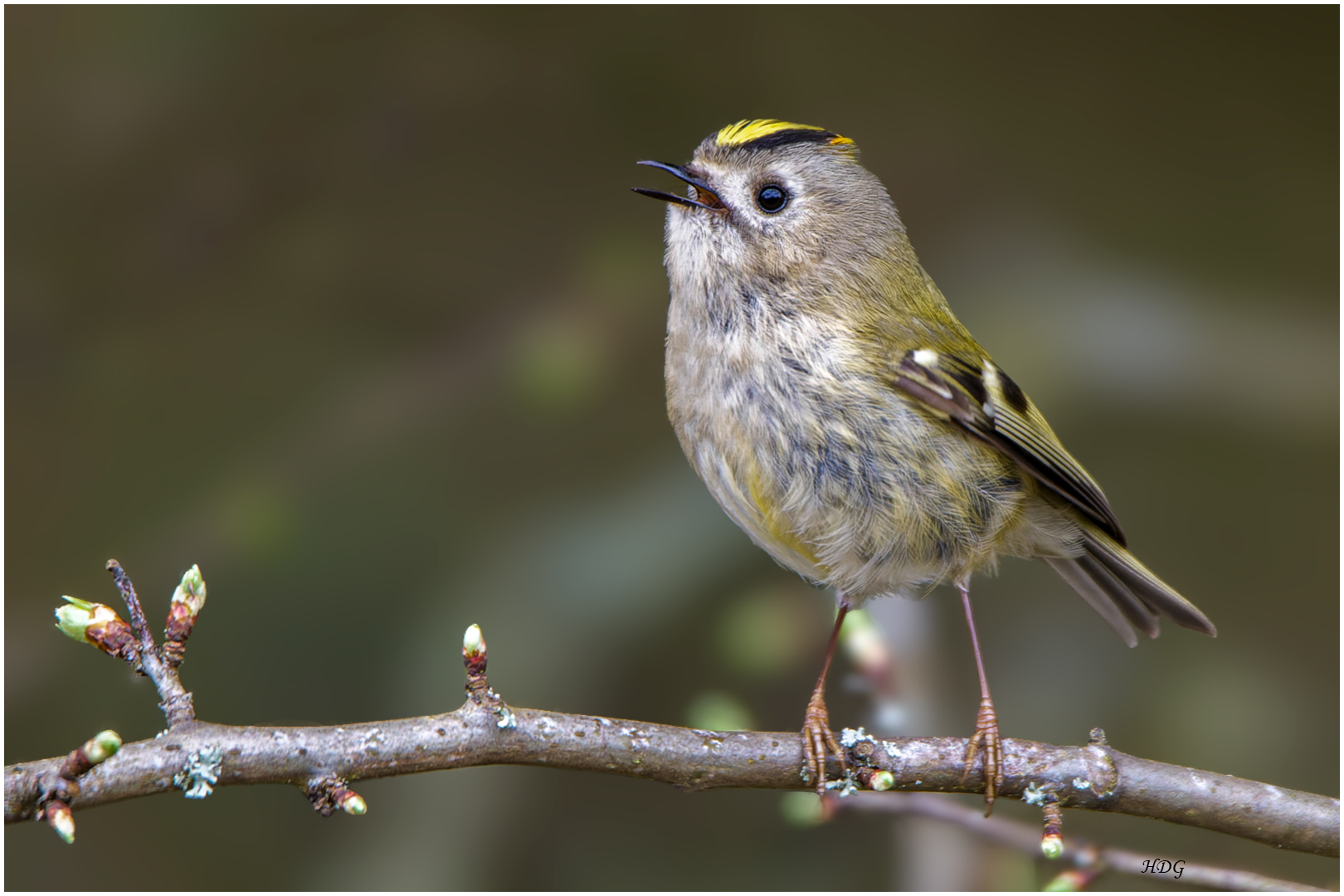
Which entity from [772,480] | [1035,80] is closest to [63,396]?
[772,480]

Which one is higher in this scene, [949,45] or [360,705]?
[949,45]

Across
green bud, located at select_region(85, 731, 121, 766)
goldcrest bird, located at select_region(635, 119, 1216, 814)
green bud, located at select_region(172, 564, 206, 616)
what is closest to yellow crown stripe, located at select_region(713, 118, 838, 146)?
goldcrest bird, located at select_region(635, 119, 1216, 814)

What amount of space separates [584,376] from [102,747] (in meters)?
0.95

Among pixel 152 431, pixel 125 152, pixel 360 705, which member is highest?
pixel 125 152

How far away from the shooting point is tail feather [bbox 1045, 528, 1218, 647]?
3.69 ft

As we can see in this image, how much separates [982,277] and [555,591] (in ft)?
2.63

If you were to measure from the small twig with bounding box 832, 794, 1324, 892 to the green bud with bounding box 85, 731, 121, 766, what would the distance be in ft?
2.27

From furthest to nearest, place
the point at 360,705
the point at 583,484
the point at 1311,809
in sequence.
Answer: the point at 583,484 < the point at 360,705 < the point at 1311,809

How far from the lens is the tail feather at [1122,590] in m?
1.13

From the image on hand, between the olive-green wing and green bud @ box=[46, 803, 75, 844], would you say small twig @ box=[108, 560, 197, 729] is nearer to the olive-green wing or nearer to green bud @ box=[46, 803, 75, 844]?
green bud @ box=[46, 803, 75, 844]

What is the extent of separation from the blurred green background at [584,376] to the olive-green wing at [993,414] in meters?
0.47

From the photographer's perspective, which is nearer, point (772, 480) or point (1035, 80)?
point (772, 480)

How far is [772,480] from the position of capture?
3.02 feet

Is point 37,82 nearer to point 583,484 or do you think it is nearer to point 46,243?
point 46,243
